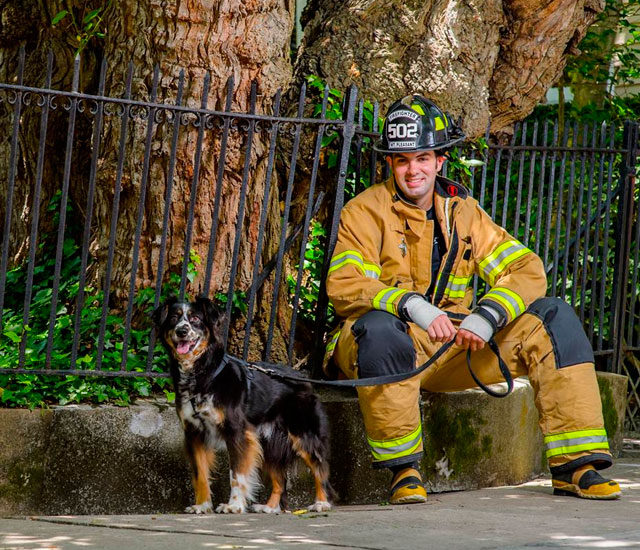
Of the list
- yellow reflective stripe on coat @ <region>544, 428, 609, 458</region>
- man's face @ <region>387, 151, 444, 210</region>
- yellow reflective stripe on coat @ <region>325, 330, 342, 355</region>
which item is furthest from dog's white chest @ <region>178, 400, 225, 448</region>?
yellow reflective stripe on coat @ <region>544, 428, 609, 458</region>

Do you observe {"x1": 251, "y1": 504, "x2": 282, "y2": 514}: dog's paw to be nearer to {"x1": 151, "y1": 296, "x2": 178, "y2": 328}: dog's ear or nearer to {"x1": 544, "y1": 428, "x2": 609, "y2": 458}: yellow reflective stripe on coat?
{"x1": 151, "y1": 296, "x2": 178, "y2": 328}: dog's ear

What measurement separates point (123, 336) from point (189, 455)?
997 mm

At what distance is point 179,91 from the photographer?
571cm

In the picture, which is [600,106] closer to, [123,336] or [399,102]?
[399,102]

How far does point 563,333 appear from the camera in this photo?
18.1 feet

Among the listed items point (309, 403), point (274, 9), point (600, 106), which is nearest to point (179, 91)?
point (274, 9)

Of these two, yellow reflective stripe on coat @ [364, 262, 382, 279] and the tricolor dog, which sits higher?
yellow reflective stripe on coat @ [364, 262, 382, 279]

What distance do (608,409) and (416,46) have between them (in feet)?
9.34

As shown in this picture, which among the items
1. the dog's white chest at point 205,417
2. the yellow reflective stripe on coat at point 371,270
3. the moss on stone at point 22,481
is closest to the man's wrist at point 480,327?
the yellow reflective stripe on coat at point 371,270

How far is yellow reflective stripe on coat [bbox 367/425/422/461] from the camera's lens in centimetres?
541

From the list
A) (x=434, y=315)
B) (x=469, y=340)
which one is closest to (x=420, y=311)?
(x=434, y=315)

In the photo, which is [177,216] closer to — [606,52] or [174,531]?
[174,531]

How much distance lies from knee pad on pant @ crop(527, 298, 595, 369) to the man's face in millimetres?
858

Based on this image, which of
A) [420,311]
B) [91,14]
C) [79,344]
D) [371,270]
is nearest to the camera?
[420,311]
